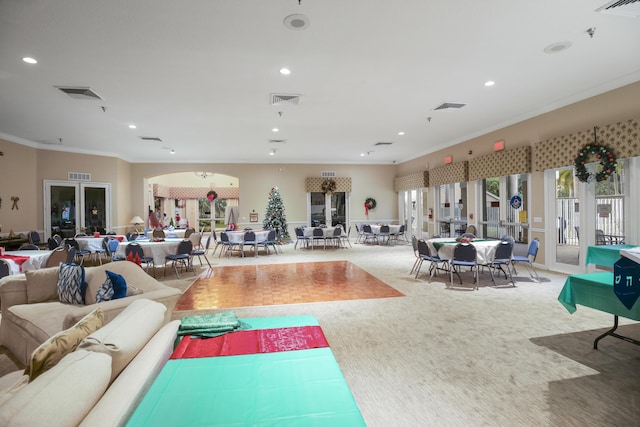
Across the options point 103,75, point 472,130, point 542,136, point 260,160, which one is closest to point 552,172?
point 542,136

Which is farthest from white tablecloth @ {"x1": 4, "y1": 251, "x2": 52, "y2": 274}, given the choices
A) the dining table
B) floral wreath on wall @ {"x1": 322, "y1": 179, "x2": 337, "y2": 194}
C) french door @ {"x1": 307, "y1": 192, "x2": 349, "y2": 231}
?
floral wreath on wall @ {"x1": 322, "y1": 179, "x2": 337, "y2": 194}

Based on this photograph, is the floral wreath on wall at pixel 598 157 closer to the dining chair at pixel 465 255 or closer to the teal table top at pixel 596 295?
the dining chair at pixel 465 255

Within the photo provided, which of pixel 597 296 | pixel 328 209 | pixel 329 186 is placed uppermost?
pixel 329 186

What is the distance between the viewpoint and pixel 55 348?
61.0 inches

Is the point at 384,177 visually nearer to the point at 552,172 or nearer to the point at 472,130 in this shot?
the point at 472,130

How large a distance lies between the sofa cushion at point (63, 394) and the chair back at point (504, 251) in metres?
6.19

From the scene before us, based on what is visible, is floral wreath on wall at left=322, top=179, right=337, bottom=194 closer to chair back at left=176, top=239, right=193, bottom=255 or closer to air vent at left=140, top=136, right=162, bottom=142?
air vent at left=140, top=136, right=162, bottom=142

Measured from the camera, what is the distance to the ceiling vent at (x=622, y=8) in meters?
3.39

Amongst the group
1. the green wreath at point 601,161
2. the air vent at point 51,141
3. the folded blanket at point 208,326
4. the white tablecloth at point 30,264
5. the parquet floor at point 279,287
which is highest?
the air vent at point 51,141

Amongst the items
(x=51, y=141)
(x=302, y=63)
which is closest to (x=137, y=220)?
(x=51, y=141)

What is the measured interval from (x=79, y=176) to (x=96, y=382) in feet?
39.8

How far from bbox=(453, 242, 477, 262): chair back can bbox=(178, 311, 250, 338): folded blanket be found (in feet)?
14.5

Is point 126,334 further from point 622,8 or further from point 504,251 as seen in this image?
point 504,251

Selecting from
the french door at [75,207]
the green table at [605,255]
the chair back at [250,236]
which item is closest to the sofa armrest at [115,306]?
the green table at [605,255]
